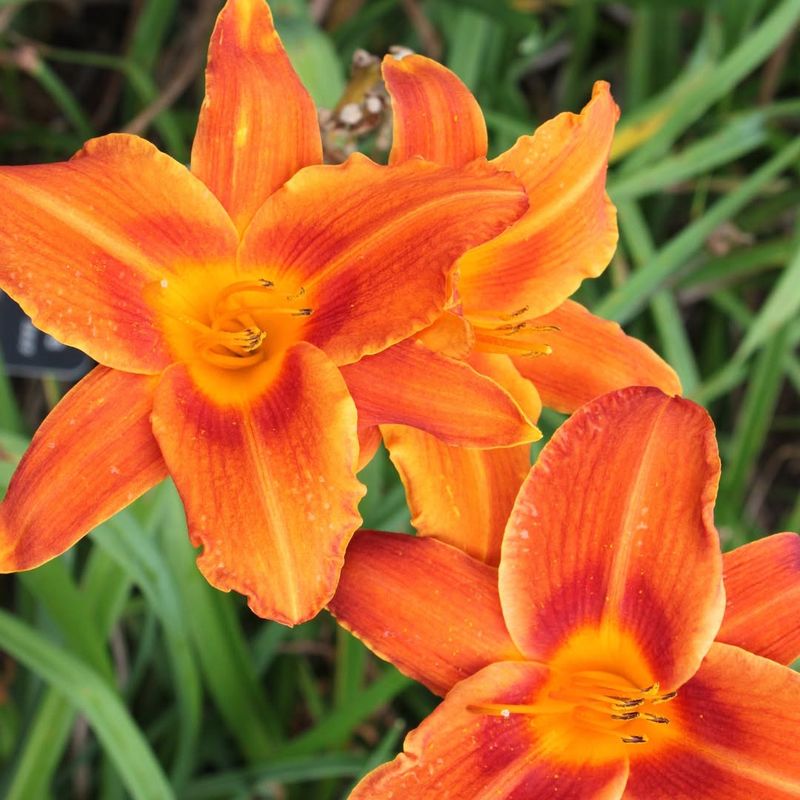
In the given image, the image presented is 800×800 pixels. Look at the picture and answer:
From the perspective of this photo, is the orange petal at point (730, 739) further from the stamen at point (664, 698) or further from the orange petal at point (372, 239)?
the orange petal at point (372, 239)

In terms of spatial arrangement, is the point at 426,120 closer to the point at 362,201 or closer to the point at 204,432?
the point at 362,201

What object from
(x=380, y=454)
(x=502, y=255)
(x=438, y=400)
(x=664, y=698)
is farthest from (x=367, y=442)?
(x=380, y=454)

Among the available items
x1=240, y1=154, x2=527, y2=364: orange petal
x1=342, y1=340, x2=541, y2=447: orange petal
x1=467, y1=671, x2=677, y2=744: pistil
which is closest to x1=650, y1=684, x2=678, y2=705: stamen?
x1=467, y1=671, x2=677, y2=744: pistil

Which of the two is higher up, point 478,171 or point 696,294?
point 478,171

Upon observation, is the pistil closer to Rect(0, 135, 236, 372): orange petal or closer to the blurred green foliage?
the blurred green foliage

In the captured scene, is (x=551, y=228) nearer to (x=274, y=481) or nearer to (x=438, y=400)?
(x=438, y=400)

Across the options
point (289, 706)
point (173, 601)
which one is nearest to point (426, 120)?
point (173, 601)
